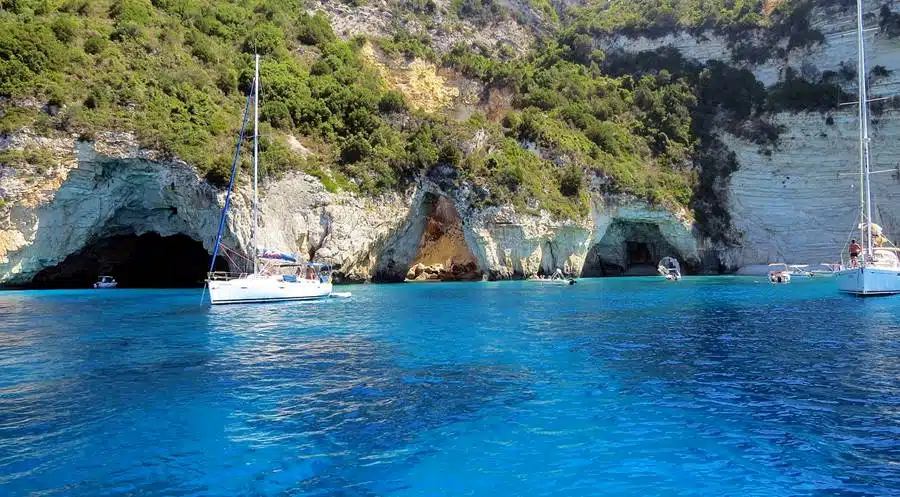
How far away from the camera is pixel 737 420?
25.2 ft

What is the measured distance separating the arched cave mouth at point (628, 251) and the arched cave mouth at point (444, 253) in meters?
12.7

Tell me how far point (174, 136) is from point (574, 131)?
3537 centimetres

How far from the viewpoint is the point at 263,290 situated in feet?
86.3

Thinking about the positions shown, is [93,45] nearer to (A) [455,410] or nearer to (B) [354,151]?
(B) [354,151]

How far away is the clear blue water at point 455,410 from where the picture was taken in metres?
5.94

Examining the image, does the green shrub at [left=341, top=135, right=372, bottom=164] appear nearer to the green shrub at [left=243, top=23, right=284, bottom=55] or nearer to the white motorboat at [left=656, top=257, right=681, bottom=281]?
the green shrub at [left=243, top=23, right=284, bottom=55]

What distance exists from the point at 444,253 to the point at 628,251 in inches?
774

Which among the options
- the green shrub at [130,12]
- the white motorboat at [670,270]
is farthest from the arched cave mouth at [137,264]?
the white motorboat at [670,270]

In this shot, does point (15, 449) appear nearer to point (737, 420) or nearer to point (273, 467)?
point (273, 467)

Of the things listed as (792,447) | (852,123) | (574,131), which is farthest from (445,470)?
(852,123)

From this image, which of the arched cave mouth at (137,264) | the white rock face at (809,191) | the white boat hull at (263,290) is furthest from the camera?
the white rock face at (809,191)

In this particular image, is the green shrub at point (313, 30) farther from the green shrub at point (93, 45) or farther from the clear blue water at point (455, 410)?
the clear blue water at point (455, 410)

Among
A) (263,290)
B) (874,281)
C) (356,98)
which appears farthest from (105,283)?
(874,281)

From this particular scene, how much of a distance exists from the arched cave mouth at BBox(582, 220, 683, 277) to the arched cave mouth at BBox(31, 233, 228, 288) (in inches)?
1366
